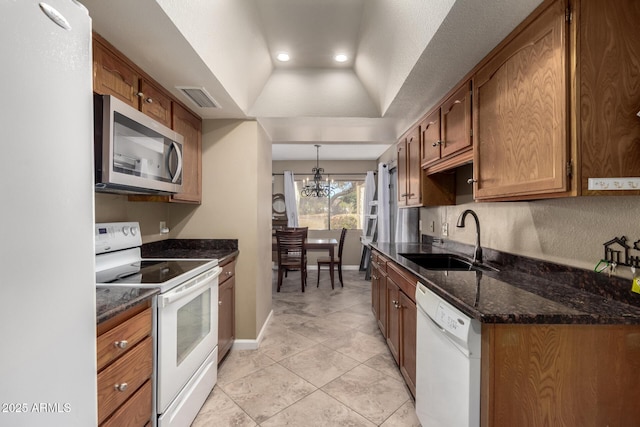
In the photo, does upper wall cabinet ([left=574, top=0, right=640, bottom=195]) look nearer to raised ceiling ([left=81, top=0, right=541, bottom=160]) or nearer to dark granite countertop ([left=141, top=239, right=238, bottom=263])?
raised ceiling ([left=81, top=0, right=541, bottom=160])

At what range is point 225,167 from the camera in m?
2.67

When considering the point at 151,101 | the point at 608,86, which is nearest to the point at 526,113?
the point at 608,86

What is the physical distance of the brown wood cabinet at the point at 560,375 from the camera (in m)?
0.97

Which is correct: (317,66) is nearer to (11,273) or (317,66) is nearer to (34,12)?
(34,12)

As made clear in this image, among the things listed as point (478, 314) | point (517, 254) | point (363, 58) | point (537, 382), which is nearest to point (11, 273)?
point (478, 314)

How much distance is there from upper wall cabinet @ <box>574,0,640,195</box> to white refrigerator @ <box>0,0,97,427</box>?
5.19 ft

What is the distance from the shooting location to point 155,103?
6.42 ft

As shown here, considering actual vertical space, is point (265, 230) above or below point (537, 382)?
above

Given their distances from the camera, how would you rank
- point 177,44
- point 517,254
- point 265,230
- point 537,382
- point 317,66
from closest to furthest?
point 537,382 < point 177,44 < point 517,254 < point 317,66 < point 265,230

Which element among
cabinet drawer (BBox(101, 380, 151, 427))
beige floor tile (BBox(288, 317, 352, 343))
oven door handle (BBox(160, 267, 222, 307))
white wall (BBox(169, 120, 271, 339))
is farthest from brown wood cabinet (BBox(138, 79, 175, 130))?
beige floor tile (BBox(288, 317, 352, 343))

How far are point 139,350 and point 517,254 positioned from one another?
81.8 inches

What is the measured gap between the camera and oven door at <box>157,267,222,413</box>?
1.40 metres

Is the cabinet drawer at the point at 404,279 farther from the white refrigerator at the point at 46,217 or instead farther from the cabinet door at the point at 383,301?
the white refrigerator at the point at 46,217

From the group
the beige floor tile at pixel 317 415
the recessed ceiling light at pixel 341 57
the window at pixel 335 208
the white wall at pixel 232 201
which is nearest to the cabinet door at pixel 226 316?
the white wall at pixel 232 201
